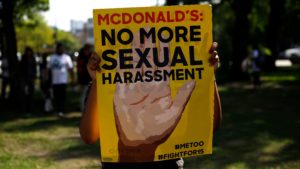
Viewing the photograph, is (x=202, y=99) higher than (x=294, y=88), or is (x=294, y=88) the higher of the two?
(x=202, y=99)

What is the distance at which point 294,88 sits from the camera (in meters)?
21.4

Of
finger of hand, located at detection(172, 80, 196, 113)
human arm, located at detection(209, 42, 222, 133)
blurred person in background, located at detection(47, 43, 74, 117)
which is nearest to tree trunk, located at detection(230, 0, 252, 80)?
blurred person in background, located at detection(47, 43, 74, 117)

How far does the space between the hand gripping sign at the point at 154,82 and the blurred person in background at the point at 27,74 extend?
12.3 m

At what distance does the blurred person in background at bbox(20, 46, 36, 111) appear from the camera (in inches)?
618

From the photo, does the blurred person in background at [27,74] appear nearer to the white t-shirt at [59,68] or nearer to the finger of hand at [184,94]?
the white t-shirt at [59,68]

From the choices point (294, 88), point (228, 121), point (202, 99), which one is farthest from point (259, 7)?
point (202, 99)

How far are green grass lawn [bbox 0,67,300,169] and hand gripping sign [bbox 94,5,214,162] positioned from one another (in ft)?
15.4

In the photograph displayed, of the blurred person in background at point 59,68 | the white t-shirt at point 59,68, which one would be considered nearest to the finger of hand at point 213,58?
the blurred person in background at point 59,68

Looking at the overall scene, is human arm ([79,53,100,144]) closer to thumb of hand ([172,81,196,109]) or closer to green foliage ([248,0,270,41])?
thumb of hand ([172,81,196,109])

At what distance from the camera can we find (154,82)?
361cm

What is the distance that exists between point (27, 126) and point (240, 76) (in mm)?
14792

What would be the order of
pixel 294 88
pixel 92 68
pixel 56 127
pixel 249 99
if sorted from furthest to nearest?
pixel 294 88 → pixel 249 99 → pixel 56 127 → pixel 92 68

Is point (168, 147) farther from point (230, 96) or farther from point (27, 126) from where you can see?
point (230, 96)

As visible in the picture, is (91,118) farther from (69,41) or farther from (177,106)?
(69,41)
